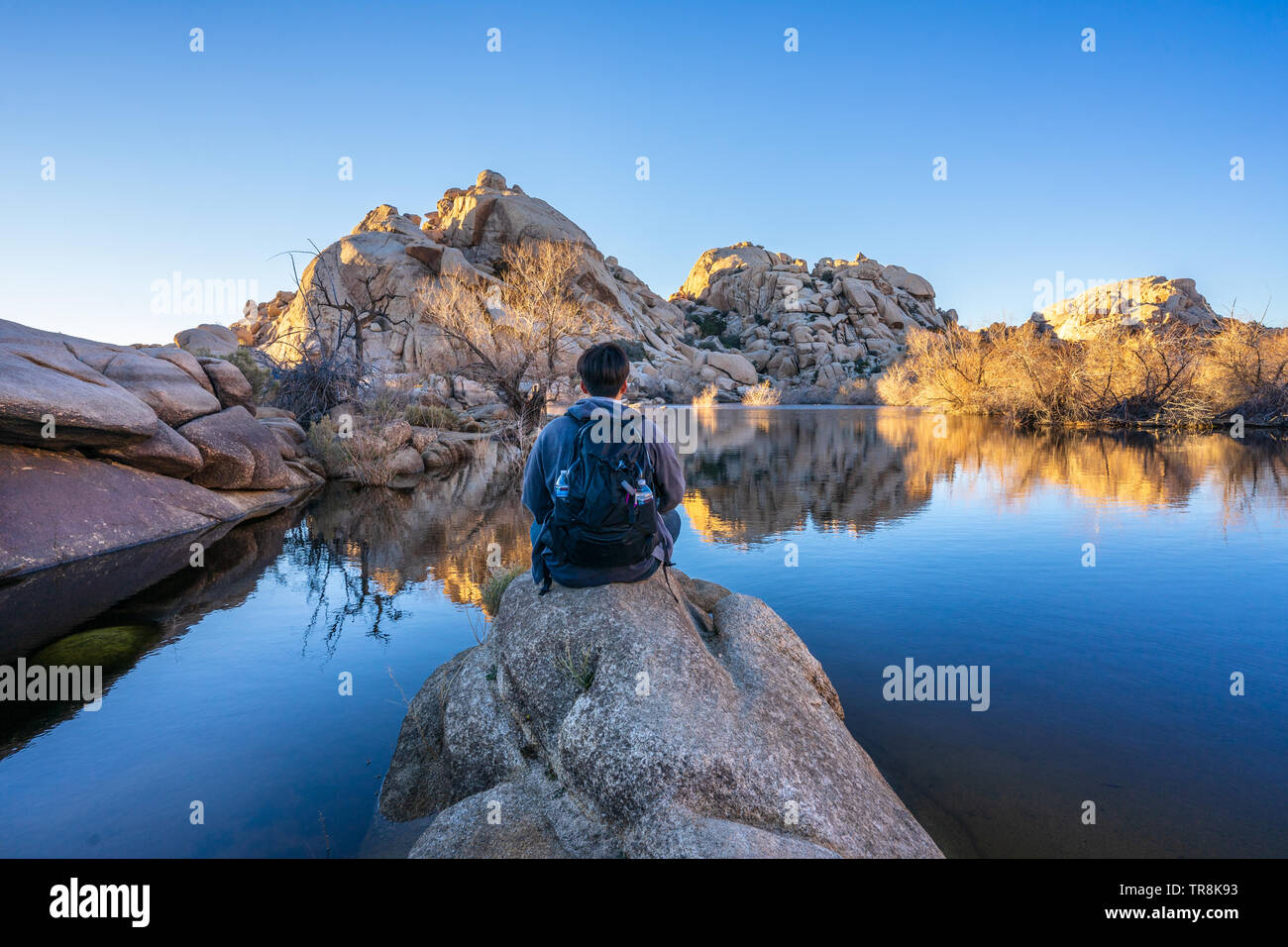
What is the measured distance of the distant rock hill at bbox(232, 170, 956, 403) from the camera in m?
55.1

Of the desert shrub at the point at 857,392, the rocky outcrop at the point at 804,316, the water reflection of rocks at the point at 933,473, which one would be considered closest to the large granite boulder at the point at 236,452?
the water reflection of rocks at the point at 933,473

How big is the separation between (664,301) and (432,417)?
Answer: 6735cm

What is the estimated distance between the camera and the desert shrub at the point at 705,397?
5909cm

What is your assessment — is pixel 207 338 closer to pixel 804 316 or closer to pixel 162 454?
pixel 162 454

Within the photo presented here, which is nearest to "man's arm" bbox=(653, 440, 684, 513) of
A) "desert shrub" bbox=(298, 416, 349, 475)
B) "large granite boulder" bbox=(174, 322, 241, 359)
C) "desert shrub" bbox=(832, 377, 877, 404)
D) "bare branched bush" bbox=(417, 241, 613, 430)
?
"desert shrub" bbox=(298, 416, 349, 475)

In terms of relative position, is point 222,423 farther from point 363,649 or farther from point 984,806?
point 984,806

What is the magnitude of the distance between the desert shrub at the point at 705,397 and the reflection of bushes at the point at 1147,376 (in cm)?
2698

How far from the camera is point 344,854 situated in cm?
369

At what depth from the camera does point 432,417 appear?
78.8ft

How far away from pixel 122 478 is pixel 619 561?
11.1m

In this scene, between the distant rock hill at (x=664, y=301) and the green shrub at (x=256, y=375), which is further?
the distant rock hill at (x=664, y=301)

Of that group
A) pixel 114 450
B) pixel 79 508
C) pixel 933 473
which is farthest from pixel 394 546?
pixel 933 473

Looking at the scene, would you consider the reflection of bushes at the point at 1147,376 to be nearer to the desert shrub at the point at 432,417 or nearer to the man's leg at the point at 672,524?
the desert shrub at the point at 432,417
